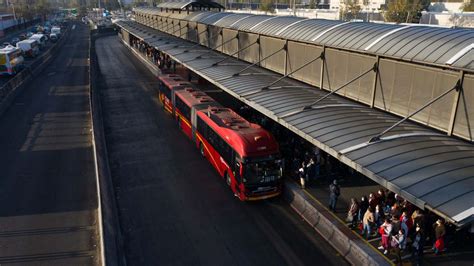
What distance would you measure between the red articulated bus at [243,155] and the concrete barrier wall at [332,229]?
1.12 meters

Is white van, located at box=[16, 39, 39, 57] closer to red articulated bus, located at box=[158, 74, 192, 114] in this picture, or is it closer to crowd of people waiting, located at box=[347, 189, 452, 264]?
red articulated bus, located at box=[158, 74, 192, 114]

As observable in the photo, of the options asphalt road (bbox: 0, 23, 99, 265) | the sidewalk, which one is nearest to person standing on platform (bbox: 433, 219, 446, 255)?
the sidewalk

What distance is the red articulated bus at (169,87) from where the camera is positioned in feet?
107

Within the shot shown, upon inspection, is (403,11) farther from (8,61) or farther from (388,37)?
(8,61)

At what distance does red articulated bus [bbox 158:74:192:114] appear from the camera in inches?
1281

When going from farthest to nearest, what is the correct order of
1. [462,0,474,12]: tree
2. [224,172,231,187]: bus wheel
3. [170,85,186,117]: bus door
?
[462,0,474,12]: tree → [170,85,186,117]: bus door → [224,172,231,187]: bus wheel

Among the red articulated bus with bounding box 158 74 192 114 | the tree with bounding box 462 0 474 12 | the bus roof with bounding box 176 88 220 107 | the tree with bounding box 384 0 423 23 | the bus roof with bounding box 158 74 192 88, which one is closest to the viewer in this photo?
the bus roof with bounding box 176 88 220 107

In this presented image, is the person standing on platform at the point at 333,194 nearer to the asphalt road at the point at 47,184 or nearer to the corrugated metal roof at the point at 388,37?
the corrugated metal roof at the point at 388,37

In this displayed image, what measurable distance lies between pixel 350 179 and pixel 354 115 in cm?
486

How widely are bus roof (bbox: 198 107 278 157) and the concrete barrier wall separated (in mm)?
2549

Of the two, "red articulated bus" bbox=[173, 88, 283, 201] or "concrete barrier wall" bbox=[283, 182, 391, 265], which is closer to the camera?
"concrete barrier wall" bbox=[283, 182, 391, 265]

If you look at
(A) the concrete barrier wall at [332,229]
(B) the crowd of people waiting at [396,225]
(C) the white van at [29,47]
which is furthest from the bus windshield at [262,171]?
(C) the white van at [29,47]

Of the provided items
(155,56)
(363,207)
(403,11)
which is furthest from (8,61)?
(403,11)

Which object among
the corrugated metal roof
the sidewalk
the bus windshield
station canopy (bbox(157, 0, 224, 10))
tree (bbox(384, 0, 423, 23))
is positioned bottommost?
the sidewalk
